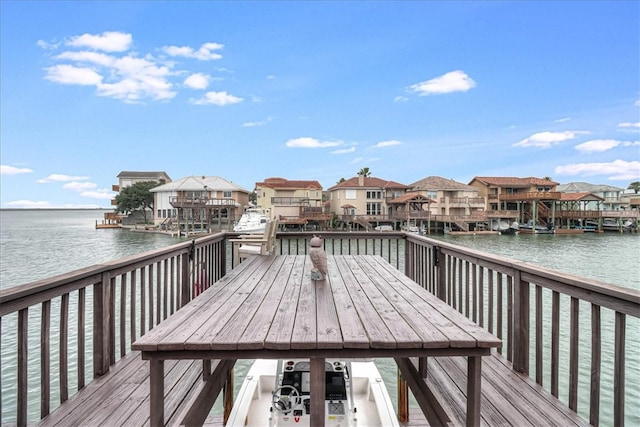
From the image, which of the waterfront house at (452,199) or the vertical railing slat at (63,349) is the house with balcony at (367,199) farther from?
the vertical railing slat at (63,349)

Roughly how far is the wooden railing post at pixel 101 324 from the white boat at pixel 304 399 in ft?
3.02

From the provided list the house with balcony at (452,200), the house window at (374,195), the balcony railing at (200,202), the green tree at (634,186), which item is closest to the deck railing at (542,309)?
the balcony railing at (200,202)

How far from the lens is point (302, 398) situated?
2.46 m

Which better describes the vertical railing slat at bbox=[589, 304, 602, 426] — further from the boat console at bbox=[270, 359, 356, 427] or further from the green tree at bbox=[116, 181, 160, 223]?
the green tree at bbox=[116, 181, 160, 223]

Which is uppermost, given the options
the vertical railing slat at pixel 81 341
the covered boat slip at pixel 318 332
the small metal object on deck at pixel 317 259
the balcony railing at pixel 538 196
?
the balcony railing at pixel 538 196

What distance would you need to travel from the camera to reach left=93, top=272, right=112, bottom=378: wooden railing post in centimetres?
202

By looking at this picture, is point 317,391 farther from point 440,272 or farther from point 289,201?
point 289,201

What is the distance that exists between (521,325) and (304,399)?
159cm

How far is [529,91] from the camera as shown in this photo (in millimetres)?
21219

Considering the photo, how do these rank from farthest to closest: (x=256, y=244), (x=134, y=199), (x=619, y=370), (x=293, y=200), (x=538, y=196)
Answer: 1. (x=134, y=199)
2. (x=293, y=200)
3. (x=538, y=196)
4. (x=256, y=244)
5. (x=619, y=370)

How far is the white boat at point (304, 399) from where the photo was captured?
7.68ft

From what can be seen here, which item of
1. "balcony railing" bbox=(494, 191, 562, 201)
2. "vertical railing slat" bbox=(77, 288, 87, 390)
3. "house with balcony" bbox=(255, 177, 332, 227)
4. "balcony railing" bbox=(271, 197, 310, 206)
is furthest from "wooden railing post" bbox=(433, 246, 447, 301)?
"balcony railing" bbox=(494, 191, 562, 201)

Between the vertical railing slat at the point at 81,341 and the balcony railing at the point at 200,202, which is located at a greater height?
the balcony railing at the point at 200,202

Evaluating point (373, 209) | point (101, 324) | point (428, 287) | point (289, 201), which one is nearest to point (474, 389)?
point (101, 324)
